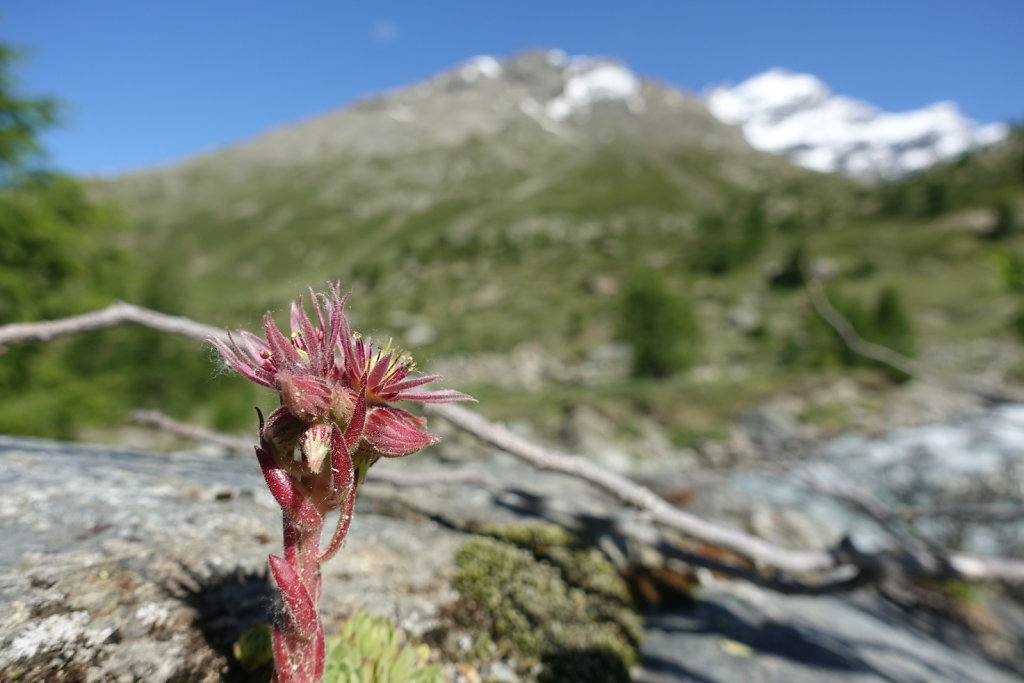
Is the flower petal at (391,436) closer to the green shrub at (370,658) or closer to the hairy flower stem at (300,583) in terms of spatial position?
the hairy flower stem at (300,583)

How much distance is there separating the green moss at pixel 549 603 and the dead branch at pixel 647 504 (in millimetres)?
666

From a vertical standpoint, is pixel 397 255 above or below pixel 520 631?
above

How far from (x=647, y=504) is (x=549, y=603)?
791mm

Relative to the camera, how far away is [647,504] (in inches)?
127

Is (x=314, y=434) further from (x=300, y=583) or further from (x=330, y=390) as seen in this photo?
(x=300, y=583)

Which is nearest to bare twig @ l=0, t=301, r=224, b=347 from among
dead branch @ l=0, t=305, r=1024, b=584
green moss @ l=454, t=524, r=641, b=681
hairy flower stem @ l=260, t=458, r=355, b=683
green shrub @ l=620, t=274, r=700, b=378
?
dead branch @ l=0, t=305, r=1024, b=584

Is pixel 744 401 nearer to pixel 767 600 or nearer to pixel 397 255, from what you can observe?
pixel 767 600

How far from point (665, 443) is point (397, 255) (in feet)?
319

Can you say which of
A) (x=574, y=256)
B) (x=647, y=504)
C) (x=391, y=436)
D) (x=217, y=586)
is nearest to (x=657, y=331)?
(x=647, y=504)

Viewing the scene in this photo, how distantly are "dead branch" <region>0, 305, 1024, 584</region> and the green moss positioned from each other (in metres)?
0.67

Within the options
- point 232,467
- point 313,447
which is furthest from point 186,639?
point 232,467

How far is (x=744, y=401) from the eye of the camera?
19.5 metres

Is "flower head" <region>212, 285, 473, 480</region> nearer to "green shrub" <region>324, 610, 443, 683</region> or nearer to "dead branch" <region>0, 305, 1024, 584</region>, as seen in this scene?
"green shrub" <region>324, 610, 443, 683</region>

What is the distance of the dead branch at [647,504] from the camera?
3066 mm
